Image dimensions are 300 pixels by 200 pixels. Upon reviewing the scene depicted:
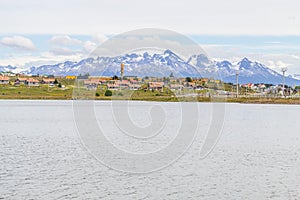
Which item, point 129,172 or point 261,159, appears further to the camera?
point 261,159

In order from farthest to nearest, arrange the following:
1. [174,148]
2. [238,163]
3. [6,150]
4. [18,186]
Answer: [174,148]
[6,150]
[238,163]
[18,186]

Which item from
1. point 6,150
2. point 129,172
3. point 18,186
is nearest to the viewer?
point 18,186

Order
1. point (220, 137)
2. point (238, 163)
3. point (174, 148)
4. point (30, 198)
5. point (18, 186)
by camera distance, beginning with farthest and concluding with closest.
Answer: point (220, 137), point (174, 148), point (238, 163), point (18, 186), point (30, 198)

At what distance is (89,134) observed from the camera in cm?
5691

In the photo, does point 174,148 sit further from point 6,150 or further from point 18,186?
point 18,186

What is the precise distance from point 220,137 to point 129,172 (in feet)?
85.4

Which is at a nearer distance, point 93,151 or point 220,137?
point 93,151

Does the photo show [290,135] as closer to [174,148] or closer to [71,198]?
[174,148]

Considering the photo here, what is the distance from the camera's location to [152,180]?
30156 mm

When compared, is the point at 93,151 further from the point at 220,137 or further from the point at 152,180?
the point at 220,137

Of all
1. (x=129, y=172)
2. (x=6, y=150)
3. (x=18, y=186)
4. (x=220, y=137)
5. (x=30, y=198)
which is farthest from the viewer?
(x=220, y=137)

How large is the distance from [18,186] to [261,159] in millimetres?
19247

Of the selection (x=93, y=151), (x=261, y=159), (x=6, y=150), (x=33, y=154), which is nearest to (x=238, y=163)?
(x=261, y=159)

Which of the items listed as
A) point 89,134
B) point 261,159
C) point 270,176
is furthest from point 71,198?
point 89,134
